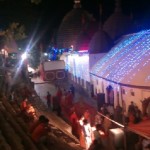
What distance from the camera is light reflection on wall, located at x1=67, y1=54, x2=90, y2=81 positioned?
28.9m

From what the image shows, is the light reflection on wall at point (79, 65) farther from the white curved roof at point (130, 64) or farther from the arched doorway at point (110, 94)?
the arched doorway at point (110, 94)

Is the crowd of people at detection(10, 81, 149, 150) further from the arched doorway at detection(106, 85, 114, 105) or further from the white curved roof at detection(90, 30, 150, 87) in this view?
the arched doorway at detection(106, 85, 114, 105)

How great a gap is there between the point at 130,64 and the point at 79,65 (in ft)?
50.0

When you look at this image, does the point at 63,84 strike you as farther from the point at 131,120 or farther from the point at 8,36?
the point at 131,120

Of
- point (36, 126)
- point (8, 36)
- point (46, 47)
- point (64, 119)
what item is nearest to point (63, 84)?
point (46, 47)

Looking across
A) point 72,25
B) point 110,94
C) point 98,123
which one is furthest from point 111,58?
point 72,25

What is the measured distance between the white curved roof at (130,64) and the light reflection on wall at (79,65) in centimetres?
608

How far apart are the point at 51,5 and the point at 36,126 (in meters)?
31.4

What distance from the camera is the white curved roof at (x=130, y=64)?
15.5 m

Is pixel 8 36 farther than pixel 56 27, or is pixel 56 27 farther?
pixel 56 27

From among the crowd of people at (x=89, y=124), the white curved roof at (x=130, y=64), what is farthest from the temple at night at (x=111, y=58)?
the crowd of people at (x=89, y=124)

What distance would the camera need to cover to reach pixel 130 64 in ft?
57.2

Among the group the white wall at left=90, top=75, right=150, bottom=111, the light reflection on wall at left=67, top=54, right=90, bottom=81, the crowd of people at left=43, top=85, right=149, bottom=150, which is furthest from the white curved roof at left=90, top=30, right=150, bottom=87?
the light reflection on wall at left=67, top=54, right=90, bottom=81

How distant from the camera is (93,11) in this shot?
4597 centimetres
